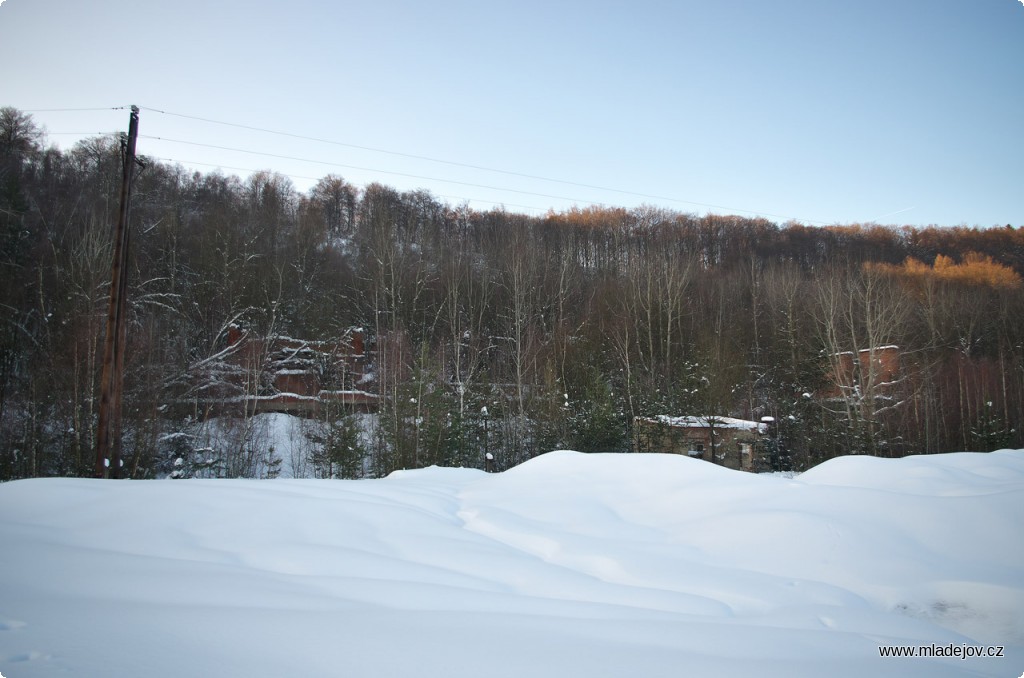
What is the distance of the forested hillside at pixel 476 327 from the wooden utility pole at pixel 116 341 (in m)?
5.42

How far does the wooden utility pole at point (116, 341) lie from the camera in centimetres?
1005

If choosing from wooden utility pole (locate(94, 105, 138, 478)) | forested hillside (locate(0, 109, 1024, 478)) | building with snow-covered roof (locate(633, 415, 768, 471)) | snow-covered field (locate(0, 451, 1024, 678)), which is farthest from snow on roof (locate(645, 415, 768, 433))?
wooden utility pole (locate(94, 105, 138, 478))

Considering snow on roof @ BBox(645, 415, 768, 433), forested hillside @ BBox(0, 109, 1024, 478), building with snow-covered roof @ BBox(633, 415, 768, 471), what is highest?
forested hillside @ BBox(0, 109, 1024, 478)

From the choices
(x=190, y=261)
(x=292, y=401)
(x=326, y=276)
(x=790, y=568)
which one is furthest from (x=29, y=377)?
(x=790, y=568)

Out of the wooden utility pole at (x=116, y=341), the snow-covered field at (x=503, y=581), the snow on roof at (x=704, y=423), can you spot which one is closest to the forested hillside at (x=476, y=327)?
the snow on roof at (x=704, y=423)

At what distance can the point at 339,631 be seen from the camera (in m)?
2.14

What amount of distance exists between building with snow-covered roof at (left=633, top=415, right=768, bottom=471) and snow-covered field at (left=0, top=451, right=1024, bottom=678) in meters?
14.6

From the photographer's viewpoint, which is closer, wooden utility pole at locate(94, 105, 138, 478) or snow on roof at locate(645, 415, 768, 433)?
wooden utility pole at locate(94, 105, 138, 478)

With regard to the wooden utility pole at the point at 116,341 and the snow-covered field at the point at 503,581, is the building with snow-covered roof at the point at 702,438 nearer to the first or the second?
the snow-covered field at the point at 503,581

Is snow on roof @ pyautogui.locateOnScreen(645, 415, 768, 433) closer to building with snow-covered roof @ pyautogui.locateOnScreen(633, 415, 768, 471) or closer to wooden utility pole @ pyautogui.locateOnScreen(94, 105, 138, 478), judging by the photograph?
building with snow-covered roof @ pyautogui.locateOnScreen(633, 415, 768, 471)

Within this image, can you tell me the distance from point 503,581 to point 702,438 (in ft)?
63.8

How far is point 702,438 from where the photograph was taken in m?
21.2

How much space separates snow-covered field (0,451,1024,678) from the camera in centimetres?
199

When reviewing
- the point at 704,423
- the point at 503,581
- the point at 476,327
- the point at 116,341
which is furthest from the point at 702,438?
the point at 503,581
